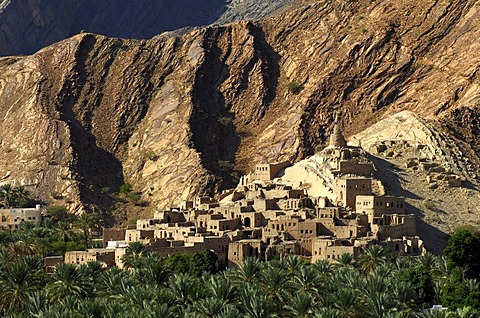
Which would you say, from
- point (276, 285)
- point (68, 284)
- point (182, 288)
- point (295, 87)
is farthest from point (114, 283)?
point (295, 87)

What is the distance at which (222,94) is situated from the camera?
17288cm

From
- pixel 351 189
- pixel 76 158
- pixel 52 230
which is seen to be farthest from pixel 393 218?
pixel 76 158

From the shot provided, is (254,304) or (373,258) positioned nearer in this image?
(254,304)

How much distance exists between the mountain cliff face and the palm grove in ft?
162

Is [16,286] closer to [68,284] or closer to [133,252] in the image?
[68,284]

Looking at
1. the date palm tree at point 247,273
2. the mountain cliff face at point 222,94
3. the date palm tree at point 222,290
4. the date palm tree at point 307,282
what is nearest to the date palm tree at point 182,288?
the date palm tree at point 222,290

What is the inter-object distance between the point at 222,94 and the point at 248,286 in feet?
294

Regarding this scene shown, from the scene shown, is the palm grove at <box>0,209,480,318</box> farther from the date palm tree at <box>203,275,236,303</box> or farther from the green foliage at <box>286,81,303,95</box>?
the green foliage at <box>286,81,303,95</box>

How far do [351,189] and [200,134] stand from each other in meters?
49.0

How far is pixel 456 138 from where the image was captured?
143 meters

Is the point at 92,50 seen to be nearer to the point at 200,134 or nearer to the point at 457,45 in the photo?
the point at 200,134

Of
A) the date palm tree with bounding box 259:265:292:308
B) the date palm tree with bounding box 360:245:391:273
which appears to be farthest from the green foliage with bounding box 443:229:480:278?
the date palm tree with bounding box 259:265:292:308

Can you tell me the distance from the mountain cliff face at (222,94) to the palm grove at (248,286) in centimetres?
4935

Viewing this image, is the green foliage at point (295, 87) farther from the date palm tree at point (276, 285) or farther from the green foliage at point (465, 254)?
the date palm tree at point (276, 285)
